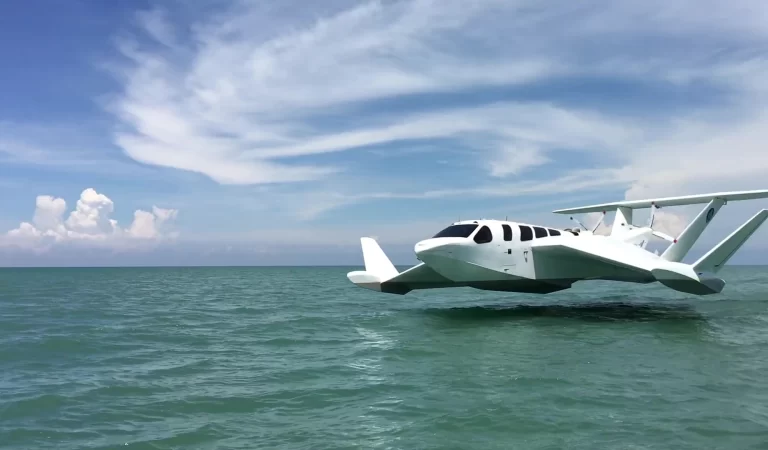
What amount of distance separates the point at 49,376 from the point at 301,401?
5.81 metres

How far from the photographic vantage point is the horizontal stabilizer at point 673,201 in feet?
74.3

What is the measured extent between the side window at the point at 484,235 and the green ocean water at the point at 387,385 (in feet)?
10.3

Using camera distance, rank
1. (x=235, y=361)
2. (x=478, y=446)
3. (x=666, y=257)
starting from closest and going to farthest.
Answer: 1. (x=478, y=446)
2. (x=235, y=361)
3. (x=666, y=257)

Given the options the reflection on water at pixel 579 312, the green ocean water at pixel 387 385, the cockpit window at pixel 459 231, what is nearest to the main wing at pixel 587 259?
the reflection on water at pixel 579 312

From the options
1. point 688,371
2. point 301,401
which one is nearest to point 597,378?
point 688,371

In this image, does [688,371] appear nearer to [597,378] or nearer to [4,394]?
[597,378]

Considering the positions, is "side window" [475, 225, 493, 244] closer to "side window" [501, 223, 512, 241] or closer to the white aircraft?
the white aircraft

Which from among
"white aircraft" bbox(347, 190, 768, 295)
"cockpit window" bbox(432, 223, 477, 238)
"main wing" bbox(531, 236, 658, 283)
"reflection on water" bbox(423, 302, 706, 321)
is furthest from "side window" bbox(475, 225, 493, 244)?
"reflection on water" bbox(423, 302, 706, 321)

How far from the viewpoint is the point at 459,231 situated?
19625mm

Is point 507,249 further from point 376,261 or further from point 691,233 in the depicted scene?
point 691,233

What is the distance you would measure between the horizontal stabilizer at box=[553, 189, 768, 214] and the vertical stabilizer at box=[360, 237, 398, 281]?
44.1ft

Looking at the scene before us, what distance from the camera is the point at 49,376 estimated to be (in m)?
10.7

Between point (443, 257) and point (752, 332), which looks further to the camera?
point (443, 257)

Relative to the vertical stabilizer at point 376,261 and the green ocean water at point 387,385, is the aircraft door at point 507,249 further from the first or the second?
the vertical stabilizer at point 376,261
